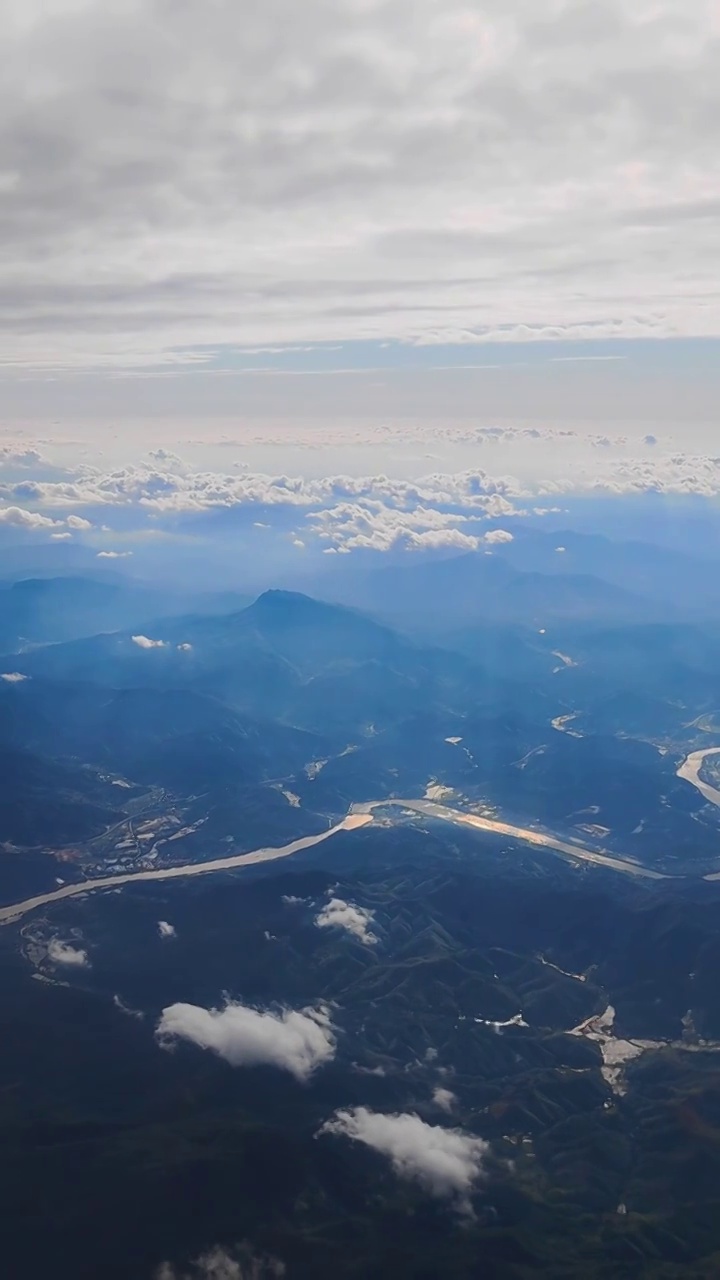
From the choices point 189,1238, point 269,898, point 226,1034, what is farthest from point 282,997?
point 189,1238

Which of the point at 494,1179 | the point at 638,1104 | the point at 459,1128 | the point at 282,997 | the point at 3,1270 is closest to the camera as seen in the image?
the point at 3,1270

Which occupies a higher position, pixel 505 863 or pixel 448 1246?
pixel 448 1246

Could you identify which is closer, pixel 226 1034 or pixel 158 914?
pixel 226 1034

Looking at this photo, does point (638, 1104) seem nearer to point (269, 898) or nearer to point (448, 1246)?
point (448, 1246)

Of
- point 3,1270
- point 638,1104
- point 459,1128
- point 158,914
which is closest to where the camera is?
point 3,1270

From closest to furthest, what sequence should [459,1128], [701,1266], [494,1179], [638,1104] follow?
1. [701,1266]
2. [494,1179]
3. [459,1128]
4. [638,1104]

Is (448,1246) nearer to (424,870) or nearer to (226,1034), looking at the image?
(226,1034)

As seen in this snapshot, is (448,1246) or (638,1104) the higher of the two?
(448,1246)

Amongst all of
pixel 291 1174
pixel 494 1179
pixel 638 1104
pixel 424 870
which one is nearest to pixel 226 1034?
pixel 291 1174

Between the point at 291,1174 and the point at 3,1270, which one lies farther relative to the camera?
the point at 291,1174
